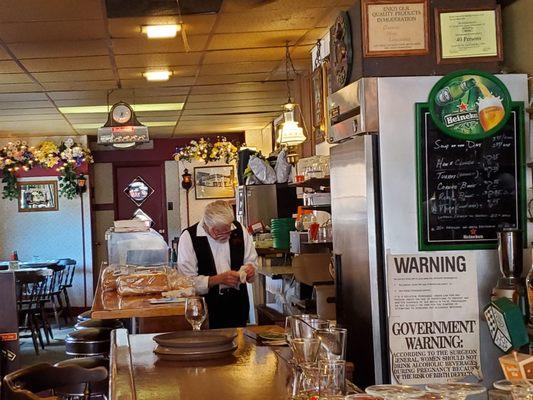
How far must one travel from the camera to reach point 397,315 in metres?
2.97

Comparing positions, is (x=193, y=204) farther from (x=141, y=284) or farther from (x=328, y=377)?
(x=328, y=377)

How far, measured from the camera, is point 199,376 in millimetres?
2479

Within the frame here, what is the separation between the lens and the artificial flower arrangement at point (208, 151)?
554 inches

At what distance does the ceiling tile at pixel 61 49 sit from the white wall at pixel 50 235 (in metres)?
6.81

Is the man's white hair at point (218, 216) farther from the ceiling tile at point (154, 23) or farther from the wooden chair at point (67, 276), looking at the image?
the wooden chair at point (67, 276)

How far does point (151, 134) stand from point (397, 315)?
11.7 metres

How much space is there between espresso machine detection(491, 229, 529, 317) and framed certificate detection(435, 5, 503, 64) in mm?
704

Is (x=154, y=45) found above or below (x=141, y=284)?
above

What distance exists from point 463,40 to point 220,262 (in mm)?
Answer: 2981

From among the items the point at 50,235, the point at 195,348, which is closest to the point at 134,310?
the point at 195,348

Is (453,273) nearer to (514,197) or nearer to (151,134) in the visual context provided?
(514,197)

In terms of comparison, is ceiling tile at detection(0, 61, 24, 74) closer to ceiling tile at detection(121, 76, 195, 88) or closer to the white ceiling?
the white ceiling

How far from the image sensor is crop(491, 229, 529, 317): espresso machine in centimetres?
281

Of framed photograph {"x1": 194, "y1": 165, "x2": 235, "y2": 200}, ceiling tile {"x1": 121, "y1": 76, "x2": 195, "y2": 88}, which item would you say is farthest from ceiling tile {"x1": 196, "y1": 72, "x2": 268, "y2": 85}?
framed photograph {"x1": 194, "y1": 165, "x2": 235, "y2": 200}
